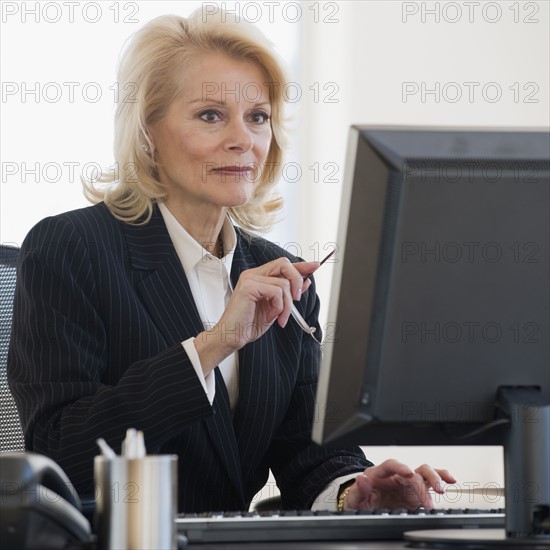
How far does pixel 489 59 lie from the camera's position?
3385mm

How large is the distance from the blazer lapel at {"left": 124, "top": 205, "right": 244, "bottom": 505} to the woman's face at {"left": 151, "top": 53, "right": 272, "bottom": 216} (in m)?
0.15

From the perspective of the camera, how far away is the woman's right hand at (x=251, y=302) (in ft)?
4.66

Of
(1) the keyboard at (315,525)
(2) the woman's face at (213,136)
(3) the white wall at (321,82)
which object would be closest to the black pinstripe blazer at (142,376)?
(2) the woman's face at (213,136)

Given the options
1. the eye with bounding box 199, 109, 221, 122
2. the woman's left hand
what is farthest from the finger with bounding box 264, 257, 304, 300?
the eye with bounding box 199, 109, 221, 122

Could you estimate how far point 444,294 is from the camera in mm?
985

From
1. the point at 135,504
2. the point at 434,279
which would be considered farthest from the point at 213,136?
the point at 135,504

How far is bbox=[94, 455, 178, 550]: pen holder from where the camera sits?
854 mm

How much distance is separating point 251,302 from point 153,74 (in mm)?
654

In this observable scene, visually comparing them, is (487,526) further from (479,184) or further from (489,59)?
(489,59)

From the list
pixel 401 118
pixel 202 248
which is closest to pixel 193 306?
pixel 202 248

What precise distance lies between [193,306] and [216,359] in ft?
0.99

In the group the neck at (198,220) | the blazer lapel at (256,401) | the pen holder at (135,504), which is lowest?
the pen holder at (135,504)

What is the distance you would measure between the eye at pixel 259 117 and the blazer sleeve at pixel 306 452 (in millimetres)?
369

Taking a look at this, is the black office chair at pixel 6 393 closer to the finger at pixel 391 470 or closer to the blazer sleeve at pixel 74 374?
the blazer sleeve at pixel 74 374
